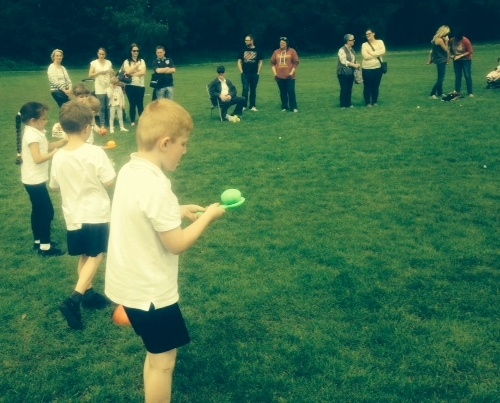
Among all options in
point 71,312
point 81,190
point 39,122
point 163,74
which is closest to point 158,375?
point 71,312

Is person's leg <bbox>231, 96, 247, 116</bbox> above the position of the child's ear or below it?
A: below

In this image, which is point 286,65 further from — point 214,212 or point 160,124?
point 160,124

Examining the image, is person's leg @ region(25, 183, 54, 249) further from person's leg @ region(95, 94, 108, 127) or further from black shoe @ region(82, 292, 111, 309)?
person's leg @ region(95, 94, 108, 127)

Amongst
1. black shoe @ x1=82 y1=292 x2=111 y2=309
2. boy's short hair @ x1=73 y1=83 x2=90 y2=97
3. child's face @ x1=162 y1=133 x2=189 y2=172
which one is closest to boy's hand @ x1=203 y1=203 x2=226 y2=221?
child's face @ x1=162 y1=133 x2=189 y2=172

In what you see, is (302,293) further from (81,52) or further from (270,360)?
(81,52)

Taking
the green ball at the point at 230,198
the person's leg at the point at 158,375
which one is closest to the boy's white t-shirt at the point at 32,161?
the green ball at the point at 230,198

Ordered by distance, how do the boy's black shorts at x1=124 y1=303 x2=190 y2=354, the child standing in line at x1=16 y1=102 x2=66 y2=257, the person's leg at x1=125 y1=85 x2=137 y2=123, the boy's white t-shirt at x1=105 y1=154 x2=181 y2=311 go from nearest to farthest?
the boy's white t-shirt at x1=105 y1=154 x2=181 y2=311
the boy's black shorts at x1=124 y1=303 x2=190 y2=354
the child standing in line at x1=16 y1=102 x2=66 y2=257
the person's leg at x1=125 y1=85 x2=137 y2=123

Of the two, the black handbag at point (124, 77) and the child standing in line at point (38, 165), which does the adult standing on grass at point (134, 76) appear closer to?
the black handbag at point (124, 77)

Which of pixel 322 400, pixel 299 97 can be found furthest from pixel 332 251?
pixel 299 97

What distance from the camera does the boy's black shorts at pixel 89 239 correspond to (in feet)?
14.4

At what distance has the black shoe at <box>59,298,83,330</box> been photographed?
14.2 ft

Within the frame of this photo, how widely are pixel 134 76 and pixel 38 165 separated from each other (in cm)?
800

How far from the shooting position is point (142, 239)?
265 centimetres

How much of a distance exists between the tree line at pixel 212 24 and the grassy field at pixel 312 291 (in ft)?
143
